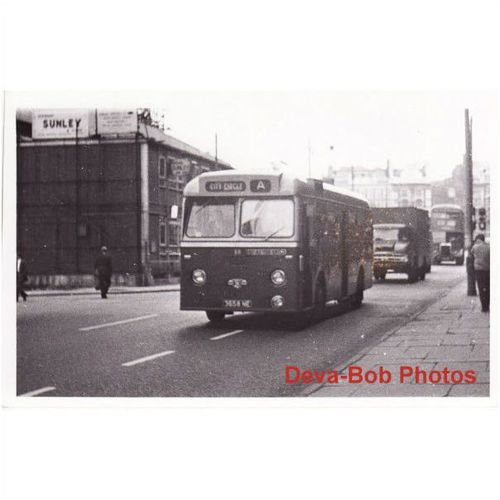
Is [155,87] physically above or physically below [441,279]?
above

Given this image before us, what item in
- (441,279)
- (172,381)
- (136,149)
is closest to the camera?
(172,381)

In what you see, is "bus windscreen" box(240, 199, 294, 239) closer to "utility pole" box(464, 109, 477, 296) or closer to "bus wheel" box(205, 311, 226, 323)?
"bus wheel" box(205, 311, 226, 323)

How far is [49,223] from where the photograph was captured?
377 inches

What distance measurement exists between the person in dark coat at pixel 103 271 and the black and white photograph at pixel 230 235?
1 centimetres

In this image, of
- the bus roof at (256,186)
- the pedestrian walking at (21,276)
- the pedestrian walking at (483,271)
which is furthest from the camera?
the bus roof at (256,186)

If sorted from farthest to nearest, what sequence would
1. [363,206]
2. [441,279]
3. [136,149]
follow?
[441,279]
[363,206]
[136,149]

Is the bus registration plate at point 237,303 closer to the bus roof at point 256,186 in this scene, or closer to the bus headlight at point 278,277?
the bus headlight at point 278,277

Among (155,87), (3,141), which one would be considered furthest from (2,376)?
(155,87)

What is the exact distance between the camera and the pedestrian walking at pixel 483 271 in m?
9.72

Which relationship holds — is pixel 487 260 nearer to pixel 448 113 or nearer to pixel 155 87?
pixel 448 113

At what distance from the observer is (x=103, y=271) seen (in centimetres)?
966

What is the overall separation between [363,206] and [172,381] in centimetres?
269

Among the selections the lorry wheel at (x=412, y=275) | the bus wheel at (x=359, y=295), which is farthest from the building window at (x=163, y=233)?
the lorry wheel at (x=412, y=275)

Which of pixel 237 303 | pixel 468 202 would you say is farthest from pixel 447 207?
pixel 237 303
